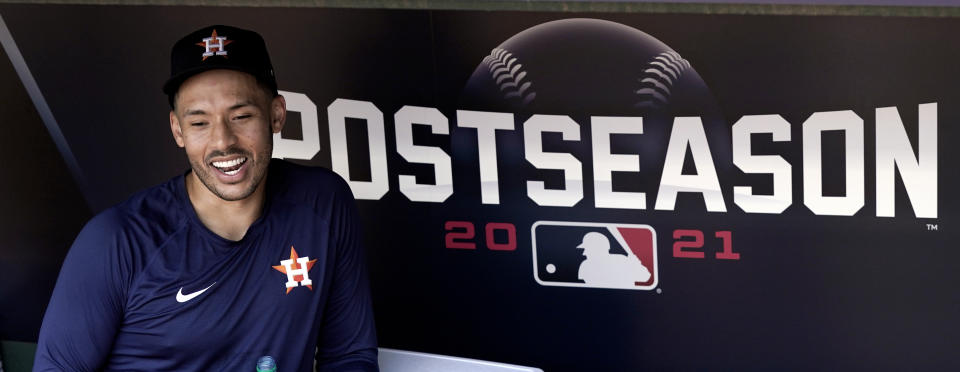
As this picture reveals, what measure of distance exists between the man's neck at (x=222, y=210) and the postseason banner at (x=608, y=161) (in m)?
0.97

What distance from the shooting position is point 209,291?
2.10 meters

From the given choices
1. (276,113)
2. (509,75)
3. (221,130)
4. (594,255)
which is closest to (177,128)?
(221,130)

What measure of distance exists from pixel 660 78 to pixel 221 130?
119cm

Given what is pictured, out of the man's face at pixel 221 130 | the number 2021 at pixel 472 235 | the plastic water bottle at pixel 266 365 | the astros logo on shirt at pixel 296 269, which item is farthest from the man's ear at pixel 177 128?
the number 2021 at pixel 472 235

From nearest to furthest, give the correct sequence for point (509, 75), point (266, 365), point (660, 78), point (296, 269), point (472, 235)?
1. point (266, 365)
2. point (296, 269)
3. point (660, 78)
4. point (509, 75)
5. point (472, 235)

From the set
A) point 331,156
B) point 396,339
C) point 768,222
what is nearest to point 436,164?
point 331,156

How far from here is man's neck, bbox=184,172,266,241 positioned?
2148mm

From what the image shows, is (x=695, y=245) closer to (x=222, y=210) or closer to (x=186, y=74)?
(x=222, y=210)

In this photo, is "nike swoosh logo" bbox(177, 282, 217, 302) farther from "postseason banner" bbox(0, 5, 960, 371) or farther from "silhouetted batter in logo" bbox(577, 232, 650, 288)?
"silhouetted batter in logo" bbox(577, 232, 650, 288)

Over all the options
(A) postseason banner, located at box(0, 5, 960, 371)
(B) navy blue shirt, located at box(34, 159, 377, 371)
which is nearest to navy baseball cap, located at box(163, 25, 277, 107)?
(B) navy blue shirt, located at box(34, 159, 377, 371)

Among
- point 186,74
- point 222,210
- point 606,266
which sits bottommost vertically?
point 606,266

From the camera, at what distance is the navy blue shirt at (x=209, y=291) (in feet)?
6.52

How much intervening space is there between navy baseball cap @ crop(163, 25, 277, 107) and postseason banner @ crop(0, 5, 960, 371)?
92 centimetres

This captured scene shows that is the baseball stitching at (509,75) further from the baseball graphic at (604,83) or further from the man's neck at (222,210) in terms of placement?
the man's neck at (222,210)
